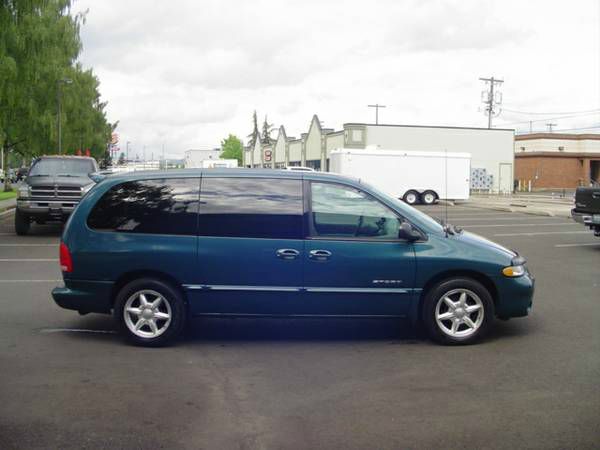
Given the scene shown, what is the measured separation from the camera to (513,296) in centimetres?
696

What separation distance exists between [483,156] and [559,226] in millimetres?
32752

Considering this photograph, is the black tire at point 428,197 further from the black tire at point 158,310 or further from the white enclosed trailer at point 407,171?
the black tire at point 158,310

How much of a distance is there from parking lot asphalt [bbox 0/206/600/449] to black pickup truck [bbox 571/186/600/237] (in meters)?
6.55

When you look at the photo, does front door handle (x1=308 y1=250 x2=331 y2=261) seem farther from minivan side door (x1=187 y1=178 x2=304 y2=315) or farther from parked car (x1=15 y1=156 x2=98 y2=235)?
parked car (x1=15 y1=156 x2=98 y2=235)

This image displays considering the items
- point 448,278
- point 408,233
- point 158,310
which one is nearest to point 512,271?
point 448,278

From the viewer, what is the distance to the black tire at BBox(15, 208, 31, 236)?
17734 mm

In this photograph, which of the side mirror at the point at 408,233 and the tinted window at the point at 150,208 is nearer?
the side mirror at the point at 408,233

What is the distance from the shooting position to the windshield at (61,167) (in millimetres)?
18286

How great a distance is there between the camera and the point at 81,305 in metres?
6.93

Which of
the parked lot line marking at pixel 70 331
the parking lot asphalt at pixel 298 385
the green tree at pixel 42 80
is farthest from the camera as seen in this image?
the green tree at pixel 42 80

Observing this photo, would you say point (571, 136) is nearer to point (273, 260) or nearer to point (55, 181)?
point (55, 181)

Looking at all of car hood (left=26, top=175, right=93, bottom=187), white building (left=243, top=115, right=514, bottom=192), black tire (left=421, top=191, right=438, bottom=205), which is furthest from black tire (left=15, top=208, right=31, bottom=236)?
white building (left=243, top=115, right=514, bottom=192)

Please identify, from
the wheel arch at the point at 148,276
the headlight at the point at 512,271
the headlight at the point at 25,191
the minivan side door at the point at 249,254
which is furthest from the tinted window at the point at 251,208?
the headlight at the point at 25,191

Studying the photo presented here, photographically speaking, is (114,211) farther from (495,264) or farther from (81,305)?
(495,264)
